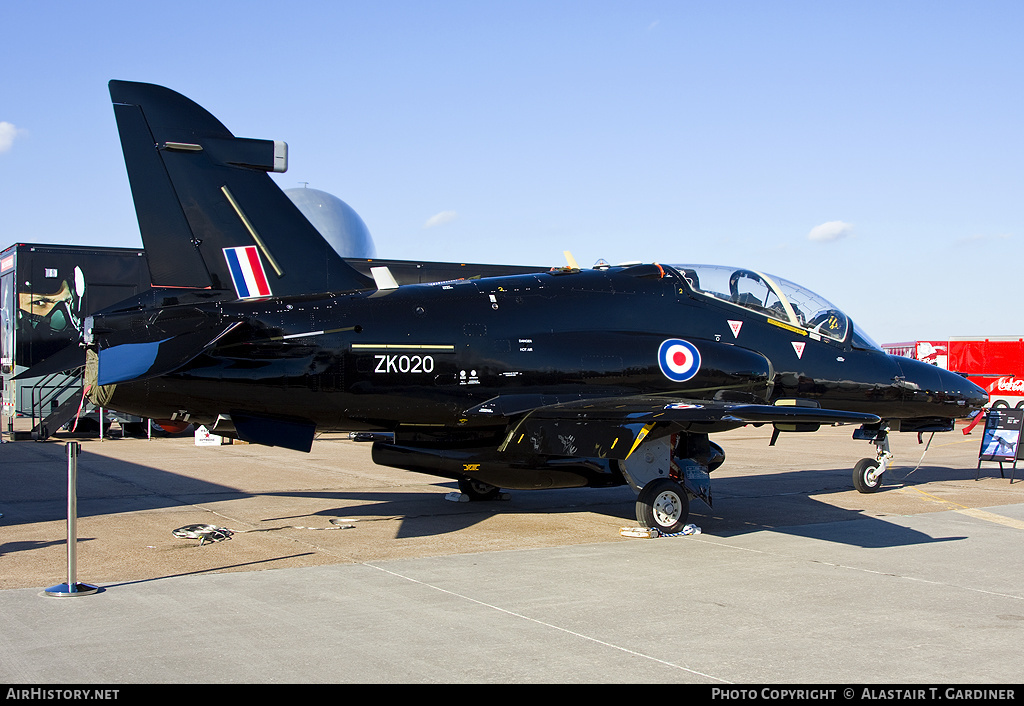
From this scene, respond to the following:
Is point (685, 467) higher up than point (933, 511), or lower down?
higher up

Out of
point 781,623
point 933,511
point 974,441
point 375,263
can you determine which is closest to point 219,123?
point 781,623

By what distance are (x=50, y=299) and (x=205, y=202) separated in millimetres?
15076

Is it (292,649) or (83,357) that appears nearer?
(292,649)

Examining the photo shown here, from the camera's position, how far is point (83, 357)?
9508 millimetres

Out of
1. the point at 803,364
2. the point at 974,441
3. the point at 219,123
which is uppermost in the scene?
the point at 219,123

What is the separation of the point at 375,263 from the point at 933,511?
16.3 metres

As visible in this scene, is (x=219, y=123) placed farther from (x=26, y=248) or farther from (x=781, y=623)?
(x=26, y=248)

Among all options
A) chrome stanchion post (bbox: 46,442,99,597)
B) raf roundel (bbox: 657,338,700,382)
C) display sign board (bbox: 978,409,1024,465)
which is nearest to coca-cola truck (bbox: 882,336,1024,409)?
display sign board (bbox: 978,409,1024,465)

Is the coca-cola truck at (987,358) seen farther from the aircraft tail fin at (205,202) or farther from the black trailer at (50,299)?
the aircraft tail fin at (205,202)

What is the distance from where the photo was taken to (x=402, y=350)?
9.95 meters

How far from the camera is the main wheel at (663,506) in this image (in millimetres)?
10117

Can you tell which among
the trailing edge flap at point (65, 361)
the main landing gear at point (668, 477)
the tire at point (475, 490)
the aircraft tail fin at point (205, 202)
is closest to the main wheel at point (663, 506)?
the main landing gear at point (668, 477)

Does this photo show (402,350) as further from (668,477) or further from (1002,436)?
(1002,436)

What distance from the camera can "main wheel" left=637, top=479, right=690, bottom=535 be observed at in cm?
1012
